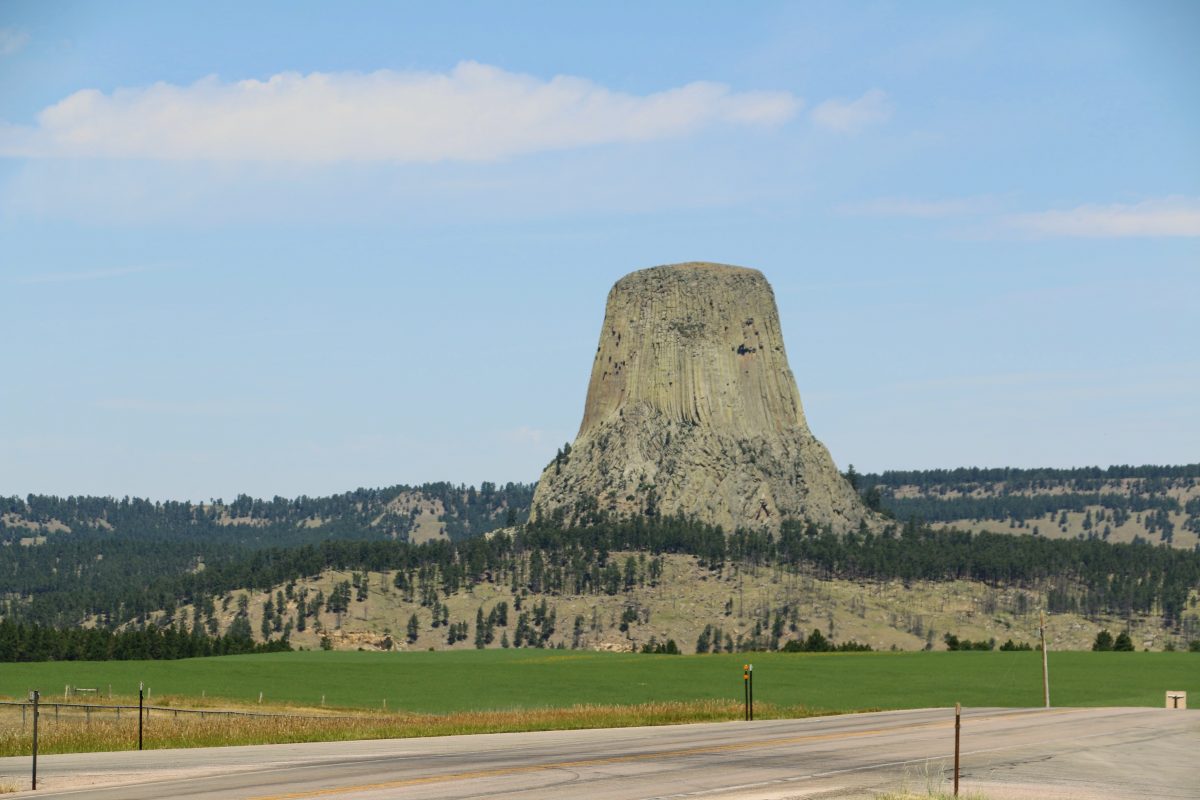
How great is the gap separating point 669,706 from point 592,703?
3705cm

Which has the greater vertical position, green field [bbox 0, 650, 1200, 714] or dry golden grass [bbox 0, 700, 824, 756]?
dry golden grass [bbox 0, 700, 824, 756]

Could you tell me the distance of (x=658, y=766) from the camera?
45.5 m

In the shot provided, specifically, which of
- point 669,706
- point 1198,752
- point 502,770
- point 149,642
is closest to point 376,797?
point 502,770

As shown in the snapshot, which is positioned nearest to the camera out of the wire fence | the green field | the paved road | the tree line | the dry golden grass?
the paved road

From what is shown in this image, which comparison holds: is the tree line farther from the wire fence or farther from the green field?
→ the wire fence

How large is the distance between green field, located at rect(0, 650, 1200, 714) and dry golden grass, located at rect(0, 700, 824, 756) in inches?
1031

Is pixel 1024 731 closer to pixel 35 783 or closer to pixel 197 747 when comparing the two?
pixel 197 747

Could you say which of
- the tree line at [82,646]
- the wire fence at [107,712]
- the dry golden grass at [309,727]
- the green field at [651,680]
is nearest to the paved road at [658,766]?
the dry golden grass at [309,727]

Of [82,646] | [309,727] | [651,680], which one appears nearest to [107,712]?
[309,727]

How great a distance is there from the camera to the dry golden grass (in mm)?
53881

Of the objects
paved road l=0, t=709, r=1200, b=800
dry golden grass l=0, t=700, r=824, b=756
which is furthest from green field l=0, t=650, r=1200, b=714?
paved road l=0, t=709, r=1200, b=800

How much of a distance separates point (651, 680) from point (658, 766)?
9497 cm

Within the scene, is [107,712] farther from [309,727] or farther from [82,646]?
[82,646]

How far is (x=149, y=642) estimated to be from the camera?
194875 millimetres
